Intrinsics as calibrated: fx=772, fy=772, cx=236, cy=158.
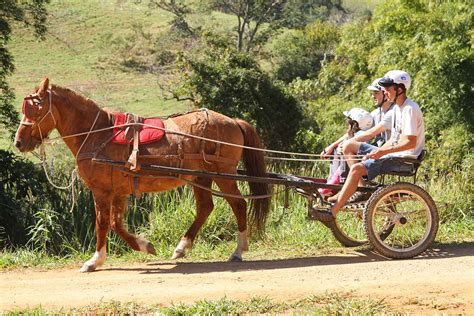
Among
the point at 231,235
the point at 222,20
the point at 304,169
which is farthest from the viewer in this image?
the point at 222,20

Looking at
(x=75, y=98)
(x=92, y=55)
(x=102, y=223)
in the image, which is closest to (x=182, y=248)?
(x=102, y=223)

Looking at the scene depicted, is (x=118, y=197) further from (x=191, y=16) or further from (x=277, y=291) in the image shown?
(x=191, y=16)

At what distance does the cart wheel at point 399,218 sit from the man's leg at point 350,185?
24cm

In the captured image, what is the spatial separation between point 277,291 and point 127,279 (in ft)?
5.62

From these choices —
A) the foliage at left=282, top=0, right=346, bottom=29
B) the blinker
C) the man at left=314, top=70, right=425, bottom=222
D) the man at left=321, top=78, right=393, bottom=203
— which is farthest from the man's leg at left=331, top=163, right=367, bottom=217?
the foliage at left=282, top=0, right=346, bottom=29

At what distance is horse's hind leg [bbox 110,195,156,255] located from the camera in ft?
28.3

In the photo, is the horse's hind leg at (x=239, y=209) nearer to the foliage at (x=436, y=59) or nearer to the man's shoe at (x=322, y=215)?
the man's shoe at (x=322, y=215)

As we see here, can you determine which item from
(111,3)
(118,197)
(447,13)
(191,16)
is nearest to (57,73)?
(191,16)

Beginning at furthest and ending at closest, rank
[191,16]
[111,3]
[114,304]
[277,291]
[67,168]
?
[111,3] → [191,16] → [67,168] → [277,291] → [114,304]

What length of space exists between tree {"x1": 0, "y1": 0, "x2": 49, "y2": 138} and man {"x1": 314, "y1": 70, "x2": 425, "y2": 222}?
10.4 meters

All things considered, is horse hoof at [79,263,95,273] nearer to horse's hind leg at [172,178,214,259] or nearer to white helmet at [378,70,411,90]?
horse's hind leg at [172,178,214,259]

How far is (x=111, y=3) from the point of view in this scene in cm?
6103

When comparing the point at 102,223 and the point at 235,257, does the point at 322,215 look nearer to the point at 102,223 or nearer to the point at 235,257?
the point at 235,257

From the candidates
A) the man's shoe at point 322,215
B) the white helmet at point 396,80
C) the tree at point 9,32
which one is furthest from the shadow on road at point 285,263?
the tree at point 9,32
